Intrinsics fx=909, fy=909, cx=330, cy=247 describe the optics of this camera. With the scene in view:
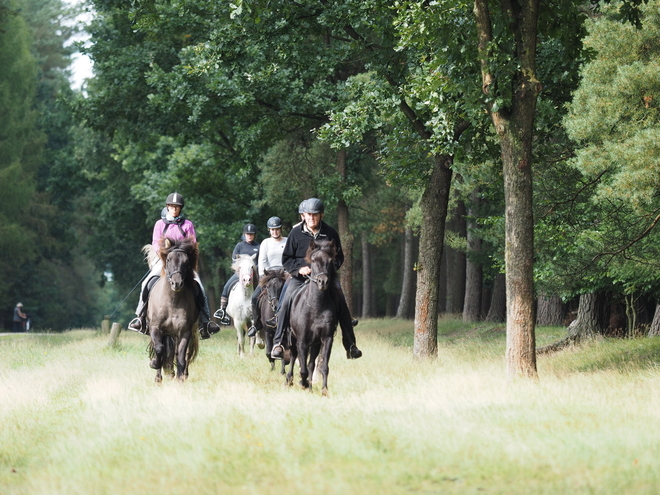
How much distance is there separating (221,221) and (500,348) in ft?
61.5

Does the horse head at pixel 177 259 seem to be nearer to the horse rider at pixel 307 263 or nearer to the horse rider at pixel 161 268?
the horse rider at pixel 161 268

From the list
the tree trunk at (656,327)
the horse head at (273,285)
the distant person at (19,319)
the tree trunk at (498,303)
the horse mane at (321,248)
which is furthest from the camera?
the distant person at (19,319)

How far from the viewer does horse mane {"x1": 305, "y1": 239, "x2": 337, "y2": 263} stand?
12.5 m

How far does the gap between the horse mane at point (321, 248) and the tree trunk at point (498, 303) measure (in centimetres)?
1968

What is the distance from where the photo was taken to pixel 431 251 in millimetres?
18203

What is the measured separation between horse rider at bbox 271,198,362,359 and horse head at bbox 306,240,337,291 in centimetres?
43

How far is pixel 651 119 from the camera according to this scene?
14508mm

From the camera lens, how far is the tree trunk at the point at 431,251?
59.3 ft

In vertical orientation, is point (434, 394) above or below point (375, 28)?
below

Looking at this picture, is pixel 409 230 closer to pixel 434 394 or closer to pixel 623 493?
pixel 434 394

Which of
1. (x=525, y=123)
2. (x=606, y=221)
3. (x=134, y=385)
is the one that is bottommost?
(x=134, y=385)

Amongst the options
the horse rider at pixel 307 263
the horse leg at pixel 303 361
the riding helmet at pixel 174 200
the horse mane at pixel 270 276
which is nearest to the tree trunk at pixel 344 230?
the horse mane at pixel 270 276

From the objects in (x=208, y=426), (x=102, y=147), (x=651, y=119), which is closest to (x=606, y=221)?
(x=651, y=119)

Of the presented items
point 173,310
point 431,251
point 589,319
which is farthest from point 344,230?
point 173,310
